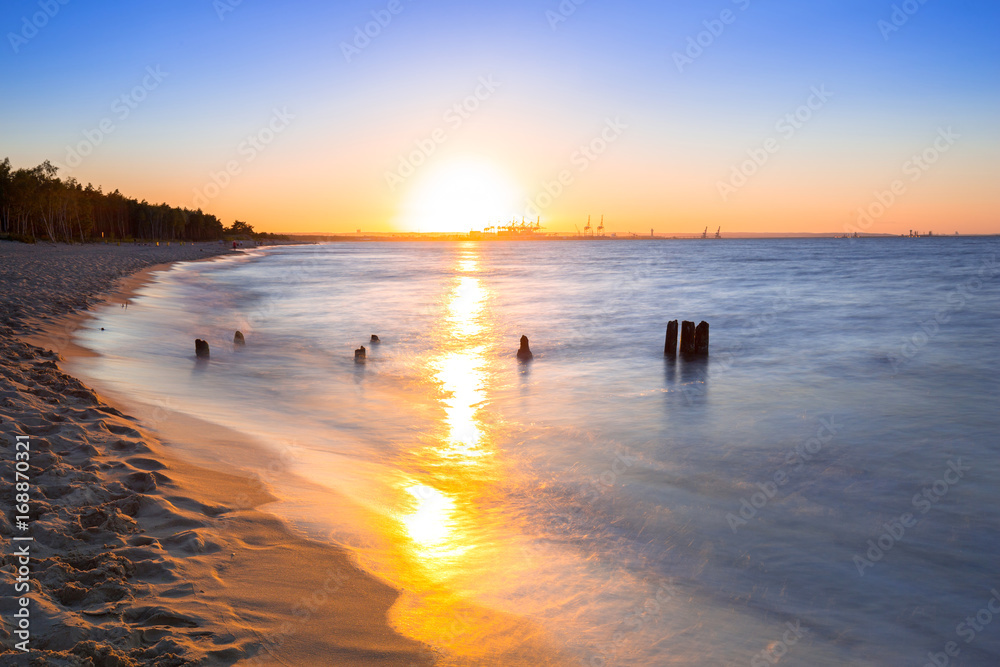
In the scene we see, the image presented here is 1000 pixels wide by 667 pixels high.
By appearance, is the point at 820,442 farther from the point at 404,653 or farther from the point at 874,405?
the point at 404,653

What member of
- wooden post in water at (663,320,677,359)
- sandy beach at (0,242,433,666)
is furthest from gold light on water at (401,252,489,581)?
wooden post in water at (663,320,677,359)

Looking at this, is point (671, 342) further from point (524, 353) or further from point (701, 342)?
point (524, 353)

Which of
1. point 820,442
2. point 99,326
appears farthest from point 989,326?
point 99,326

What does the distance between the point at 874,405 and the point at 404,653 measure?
11.3 metres

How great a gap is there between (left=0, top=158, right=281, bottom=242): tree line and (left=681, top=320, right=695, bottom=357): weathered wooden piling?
73.0 m

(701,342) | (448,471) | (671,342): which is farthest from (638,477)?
(671,342)

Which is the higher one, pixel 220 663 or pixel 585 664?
pixel 220 663

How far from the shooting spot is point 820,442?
9.29 metres

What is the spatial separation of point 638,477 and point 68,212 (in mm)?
94964

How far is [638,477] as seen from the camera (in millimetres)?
7609

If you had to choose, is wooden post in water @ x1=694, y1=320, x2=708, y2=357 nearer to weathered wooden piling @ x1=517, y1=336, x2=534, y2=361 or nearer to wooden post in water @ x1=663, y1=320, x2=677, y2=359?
wooden post in water @ x1=663, y1=320, x2=677, y2=359

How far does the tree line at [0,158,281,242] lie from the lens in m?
68.1

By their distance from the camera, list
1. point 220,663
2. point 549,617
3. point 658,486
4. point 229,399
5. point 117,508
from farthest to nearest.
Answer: point 229,399 < point 658,486 < point 117,508 < point 549,617 < point 220,663

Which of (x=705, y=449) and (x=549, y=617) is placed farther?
(x=705, y=449)
